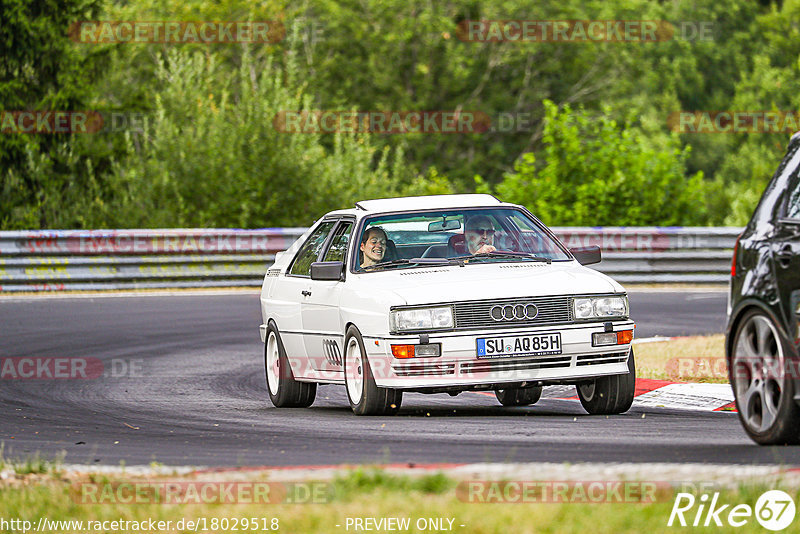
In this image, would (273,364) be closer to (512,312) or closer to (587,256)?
(587,256)

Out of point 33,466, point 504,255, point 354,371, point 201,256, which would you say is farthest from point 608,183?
point 33,466

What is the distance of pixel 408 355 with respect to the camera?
391 inches

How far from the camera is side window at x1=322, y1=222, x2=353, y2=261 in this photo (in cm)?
1155

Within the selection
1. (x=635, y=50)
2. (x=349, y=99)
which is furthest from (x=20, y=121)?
(x=635, y=50)

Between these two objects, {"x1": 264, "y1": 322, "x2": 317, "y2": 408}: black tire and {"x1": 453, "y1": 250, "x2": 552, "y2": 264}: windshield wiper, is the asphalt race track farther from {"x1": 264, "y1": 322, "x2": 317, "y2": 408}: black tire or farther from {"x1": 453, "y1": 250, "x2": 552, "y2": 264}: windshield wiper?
{"x1": 453, "y1": 250, "x2": 552, "y2": 264}: windshield wiper

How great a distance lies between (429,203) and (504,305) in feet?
5.95

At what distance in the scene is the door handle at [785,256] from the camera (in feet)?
25.6

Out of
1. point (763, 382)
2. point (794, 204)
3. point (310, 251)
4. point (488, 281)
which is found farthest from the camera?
point (310, 251)

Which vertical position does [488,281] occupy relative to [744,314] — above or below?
below

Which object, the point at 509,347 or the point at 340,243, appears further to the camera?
the point at 340,243

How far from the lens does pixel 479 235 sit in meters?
11.4

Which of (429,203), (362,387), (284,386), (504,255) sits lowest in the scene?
(284,386)

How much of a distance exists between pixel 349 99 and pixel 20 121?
31001 millimetres

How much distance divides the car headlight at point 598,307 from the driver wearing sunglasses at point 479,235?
4.31ft
